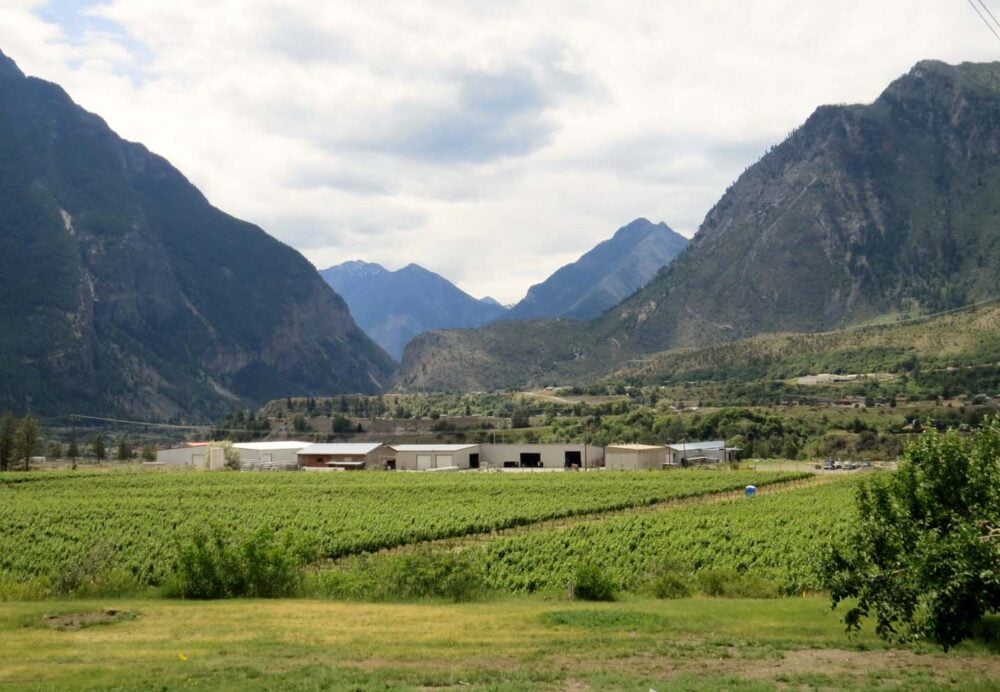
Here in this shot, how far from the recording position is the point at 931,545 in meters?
11.9

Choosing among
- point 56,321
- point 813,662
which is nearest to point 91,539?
point 813,662

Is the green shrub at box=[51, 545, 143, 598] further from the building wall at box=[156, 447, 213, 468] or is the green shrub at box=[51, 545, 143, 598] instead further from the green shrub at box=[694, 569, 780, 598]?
the building wall at box=[156, 447, 213, 468]

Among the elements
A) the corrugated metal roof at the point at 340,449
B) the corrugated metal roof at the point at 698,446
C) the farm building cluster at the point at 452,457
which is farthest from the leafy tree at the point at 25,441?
the corrugated metal roof at the point at 698,446

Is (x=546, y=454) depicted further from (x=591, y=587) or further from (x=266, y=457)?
(x=591, y=587)

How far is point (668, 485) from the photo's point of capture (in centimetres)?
6106

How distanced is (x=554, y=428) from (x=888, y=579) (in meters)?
101

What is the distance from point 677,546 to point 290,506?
24948 mm

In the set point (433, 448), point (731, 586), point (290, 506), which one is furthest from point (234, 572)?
point (433, 448)

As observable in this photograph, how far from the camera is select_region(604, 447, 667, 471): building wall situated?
82562mm

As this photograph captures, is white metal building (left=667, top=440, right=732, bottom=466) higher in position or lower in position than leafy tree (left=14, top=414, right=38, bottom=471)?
lower

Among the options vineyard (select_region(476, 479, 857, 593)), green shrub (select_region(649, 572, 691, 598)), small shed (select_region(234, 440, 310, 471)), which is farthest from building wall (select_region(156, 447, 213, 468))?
green shrub (select_region(649, 572, 691, 598))

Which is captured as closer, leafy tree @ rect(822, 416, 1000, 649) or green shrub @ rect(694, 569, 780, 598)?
leafy tree @ rect(822, 416, 1000, 649)

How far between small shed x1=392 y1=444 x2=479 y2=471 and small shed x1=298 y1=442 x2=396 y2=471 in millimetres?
2027

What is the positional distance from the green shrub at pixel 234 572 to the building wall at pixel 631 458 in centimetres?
6087
